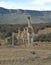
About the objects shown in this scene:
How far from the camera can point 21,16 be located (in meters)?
113

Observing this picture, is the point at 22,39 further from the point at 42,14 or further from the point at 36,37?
Result: the point at 42,14

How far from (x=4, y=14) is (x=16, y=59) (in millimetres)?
96851

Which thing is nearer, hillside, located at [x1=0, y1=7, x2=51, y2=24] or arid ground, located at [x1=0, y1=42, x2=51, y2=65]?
arid ground, located at [x1=0, y1=42, x2=51, y2=65]

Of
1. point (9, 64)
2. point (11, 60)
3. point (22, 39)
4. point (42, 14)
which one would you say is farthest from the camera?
point (42, 14)

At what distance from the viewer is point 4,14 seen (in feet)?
379

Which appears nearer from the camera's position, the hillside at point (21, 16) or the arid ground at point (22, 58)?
the arid ground at point (22, 58)

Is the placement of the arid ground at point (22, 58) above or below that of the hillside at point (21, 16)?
below

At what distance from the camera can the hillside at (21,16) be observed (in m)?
107

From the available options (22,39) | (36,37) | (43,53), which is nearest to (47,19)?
(36,37)

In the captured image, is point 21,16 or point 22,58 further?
point 21,16

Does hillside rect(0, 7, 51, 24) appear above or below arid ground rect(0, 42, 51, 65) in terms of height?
above

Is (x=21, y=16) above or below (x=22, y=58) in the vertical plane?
above

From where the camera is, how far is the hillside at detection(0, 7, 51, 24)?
107 metres

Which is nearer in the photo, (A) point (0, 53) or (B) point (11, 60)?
(B) point (11, 60)
